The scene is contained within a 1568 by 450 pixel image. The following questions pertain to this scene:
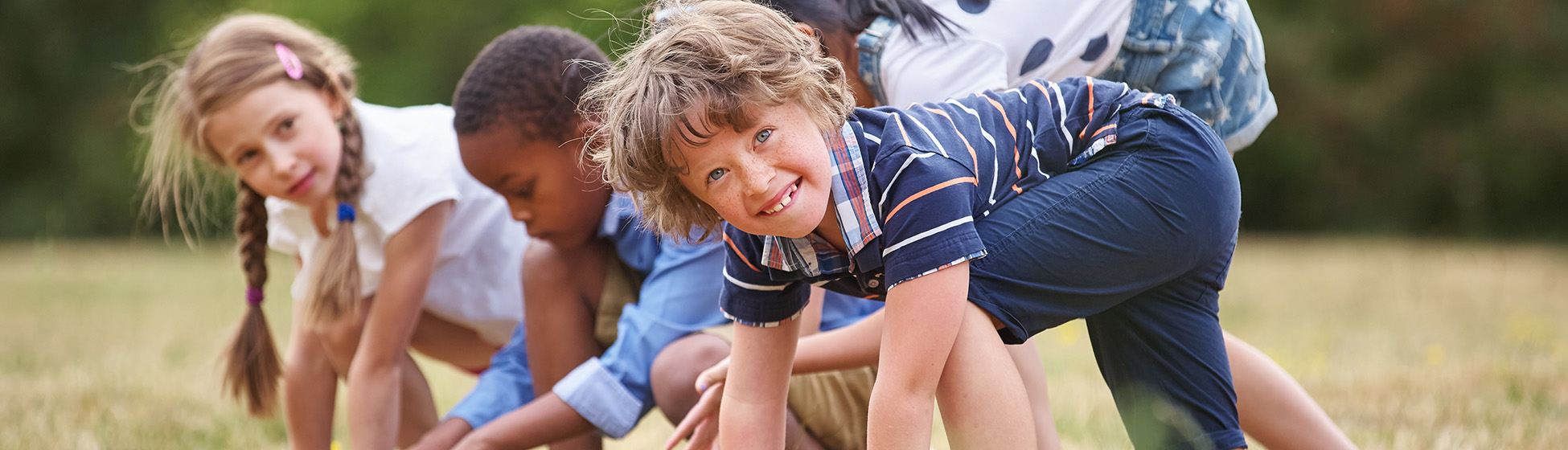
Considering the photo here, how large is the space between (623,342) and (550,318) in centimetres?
23

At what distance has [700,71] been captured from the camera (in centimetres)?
157

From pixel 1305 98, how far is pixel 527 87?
41.3 feet

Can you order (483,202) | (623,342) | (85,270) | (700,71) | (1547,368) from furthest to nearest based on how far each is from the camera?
(85,270) < (1547,368) < (483,202) < (623,342) < (700,71)

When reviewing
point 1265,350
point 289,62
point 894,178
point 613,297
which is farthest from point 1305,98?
point 894,178

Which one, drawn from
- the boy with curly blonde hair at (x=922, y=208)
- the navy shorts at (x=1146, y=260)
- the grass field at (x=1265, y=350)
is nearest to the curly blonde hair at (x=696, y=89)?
the boy with curly blonde hair at (x=922, y=208)

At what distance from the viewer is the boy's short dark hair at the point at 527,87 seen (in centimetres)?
245

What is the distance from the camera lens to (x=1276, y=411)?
83.1 inches

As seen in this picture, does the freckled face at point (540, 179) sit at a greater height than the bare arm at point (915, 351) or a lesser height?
lesser

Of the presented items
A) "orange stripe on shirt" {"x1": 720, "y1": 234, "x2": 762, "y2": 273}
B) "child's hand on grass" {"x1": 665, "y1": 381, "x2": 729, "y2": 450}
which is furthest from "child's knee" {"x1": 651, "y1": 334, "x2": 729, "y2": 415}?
"orange stripe on shirt" {"x1": 720, "y1": 234, "x2": 762, "y2": 273}

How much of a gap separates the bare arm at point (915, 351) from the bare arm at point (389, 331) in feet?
4.62

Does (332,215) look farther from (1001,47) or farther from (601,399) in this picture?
(1001,47)

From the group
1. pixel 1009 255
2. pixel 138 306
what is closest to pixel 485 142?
pixel 1009 255

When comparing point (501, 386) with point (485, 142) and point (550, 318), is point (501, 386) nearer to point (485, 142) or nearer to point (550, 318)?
point (550, 318)

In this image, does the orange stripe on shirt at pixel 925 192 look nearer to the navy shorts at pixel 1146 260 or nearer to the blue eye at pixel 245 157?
the navy shorts at pixel 1146 260
